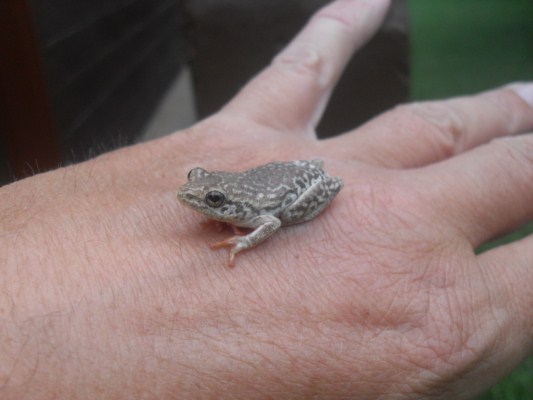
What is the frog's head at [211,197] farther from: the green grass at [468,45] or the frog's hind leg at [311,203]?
the green grass at [468,45]

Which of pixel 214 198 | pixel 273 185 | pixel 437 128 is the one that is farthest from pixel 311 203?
pixel 437 128

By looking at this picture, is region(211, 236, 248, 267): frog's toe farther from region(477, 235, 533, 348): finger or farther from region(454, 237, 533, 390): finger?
region(477, 235, 533, 348): finger

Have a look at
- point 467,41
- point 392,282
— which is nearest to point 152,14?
point 467,41

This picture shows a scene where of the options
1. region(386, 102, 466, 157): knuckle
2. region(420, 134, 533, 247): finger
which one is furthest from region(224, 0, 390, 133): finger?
region(420, 134, 533, 247): finger

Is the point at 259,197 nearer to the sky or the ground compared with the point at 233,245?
nearer to the sky

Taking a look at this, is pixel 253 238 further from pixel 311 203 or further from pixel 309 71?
pixel 309 71

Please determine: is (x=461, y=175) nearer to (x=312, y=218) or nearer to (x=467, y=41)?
(x=312, y=218)
